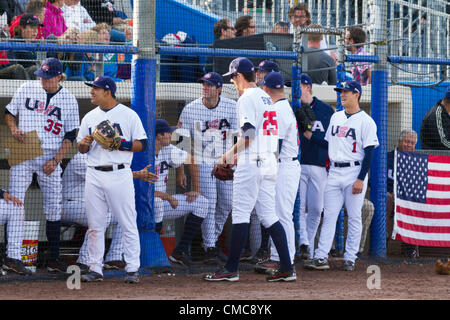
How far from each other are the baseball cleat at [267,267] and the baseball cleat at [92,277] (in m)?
1.60

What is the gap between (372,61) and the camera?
7988mm

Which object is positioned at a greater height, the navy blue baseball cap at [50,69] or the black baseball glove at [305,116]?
the navy blue baseball cap at [50,69]

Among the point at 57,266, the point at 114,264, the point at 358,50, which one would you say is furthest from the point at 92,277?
the point at 358,50

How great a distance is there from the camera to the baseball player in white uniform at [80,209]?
22.5 ft

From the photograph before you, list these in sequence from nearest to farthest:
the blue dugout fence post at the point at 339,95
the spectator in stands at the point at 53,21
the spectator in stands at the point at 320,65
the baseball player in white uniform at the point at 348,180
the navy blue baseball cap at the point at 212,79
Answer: the baseball player in white uniform at the point at 348,180, the navy blue baseball cap at the point at 212,79, the blue dugout fence post at the point at 339,95, the spectator in stands at the point at 53,21, the spectator in stands at the point at 320,65

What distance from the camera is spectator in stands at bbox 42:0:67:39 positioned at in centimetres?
861

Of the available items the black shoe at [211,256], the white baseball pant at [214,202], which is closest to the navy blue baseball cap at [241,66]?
the white baseball pant at [214,202]

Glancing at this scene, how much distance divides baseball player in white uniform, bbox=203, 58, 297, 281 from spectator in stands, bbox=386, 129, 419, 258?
2.57 metres

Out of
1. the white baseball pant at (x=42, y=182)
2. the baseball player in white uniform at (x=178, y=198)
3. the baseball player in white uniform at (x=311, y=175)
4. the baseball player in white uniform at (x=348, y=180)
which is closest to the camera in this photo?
the white baseball pant at (x=42, y=182)

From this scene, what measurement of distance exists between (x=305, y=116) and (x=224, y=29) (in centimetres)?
209

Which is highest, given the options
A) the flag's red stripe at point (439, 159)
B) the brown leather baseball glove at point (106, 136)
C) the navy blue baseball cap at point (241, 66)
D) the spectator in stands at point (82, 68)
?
the spectator in stands at point (82, 68)

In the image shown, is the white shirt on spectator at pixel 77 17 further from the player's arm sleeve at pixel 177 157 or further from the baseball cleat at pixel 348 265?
the baseball cleat at pixel 348 265

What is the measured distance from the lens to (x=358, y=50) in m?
9.77

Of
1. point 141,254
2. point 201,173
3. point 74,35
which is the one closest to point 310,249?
point 201,173
